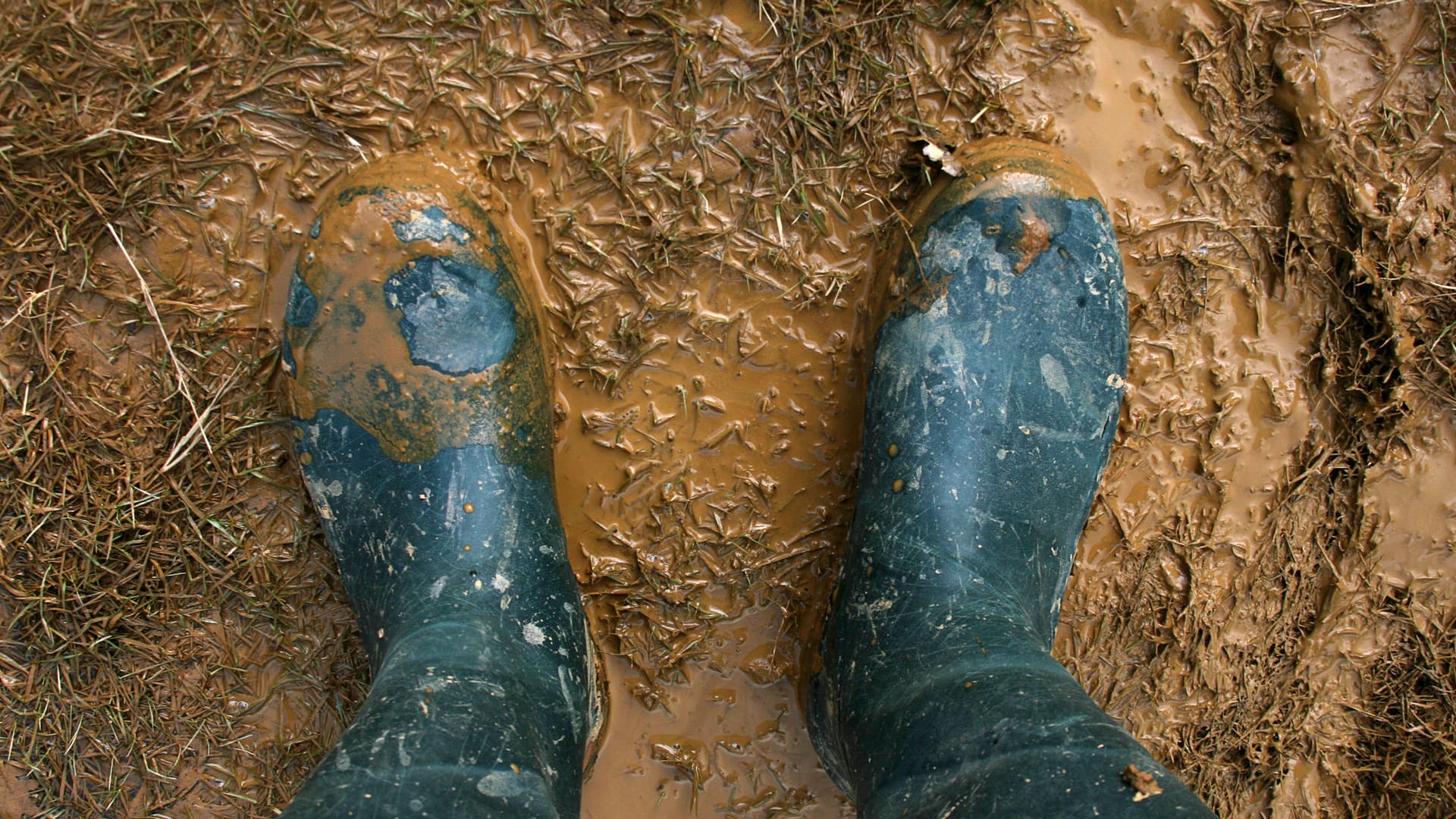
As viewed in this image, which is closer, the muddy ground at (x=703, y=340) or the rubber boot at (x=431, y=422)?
the rubber boot at (x=431, y=422)

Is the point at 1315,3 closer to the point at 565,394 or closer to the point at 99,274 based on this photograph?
the point at 565,394

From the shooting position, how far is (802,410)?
1.55 metres

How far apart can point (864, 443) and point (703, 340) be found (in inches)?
13.0

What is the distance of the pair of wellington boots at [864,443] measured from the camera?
129cm

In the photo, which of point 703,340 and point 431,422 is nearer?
point 431,422

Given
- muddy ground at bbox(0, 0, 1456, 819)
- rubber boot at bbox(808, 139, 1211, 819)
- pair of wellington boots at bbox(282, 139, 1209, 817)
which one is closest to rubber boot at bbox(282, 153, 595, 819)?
pair of wellington boots at bbox(282, 139, 1209, 817)

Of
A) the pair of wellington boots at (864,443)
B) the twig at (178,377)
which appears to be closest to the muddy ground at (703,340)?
the twig at (178,377)

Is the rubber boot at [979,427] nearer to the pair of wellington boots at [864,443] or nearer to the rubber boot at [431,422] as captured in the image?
the pair of wellington boots at [864,443]

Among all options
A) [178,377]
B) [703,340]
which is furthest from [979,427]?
[178,377]

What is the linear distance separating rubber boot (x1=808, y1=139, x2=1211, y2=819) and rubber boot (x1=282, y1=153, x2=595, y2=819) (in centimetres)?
47

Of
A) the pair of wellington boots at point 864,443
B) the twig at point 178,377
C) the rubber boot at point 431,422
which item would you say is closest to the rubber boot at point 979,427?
the pair of wellington boots at point 864,443

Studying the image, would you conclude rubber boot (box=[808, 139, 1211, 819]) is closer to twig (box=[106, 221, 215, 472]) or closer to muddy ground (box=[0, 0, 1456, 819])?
muddy ground (box=[0, 0, 1456, 819])

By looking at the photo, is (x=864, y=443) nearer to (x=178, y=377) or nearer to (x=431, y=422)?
(x=431, y=422)

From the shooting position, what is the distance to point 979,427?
1.44 metres
